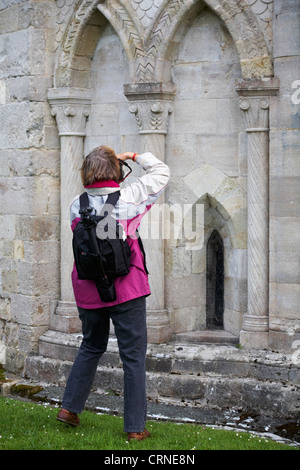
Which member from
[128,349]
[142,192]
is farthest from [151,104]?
[128,349]

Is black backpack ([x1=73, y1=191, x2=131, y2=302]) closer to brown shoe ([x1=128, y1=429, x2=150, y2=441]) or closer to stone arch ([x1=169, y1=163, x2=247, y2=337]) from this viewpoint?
brown shoe ([x1=128, y1=429, x2=150, y2=441])

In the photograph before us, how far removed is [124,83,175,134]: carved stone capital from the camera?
7.83 m

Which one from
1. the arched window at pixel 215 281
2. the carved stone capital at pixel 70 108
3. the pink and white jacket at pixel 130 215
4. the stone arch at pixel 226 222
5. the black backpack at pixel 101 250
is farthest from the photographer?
the carved stone capital at pixel 70 108

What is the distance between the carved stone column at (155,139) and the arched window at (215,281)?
0.52m

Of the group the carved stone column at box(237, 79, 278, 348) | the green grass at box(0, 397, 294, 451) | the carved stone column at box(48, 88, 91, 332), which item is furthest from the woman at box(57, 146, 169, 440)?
the carved stone column at box(48, 88, 91, 332)

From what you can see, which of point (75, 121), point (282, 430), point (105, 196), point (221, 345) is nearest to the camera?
point (105, 196)

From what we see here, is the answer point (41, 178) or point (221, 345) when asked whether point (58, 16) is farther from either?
point (221, 345)

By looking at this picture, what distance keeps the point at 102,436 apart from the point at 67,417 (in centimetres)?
29

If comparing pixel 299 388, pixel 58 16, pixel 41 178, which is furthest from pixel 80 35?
pixel 299 388

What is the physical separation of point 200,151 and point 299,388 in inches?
94.9

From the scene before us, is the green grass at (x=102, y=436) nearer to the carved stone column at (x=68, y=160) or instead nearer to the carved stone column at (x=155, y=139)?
the carved stone column at (x=155, y=139)

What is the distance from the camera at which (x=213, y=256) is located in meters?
8.32

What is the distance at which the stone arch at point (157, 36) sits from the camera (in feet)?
24.2

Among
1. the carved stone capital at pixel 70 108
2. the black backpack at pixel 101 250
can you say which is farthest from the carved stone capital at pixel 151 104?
the black backpack at pixel 101 250
